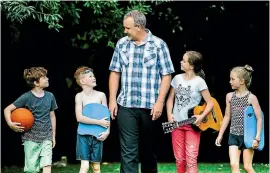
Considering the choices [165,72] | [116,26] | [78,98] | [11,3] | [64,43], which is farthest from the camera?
[64,43]

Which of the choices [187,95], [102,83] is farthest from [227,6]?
[187,95]

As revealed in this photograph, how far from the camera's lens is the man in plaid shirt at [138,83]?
7953 mm

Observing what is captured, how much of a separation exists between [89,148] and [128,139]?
66 centimetres

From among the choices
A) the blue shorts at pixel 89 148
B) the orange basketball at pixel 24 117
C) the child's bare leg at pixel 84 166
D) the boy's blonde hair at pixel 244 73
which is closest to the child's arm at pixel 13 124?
the orange basketball at pixel 24 117

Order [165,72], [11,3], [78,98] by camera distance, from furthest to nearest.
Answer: [11,3] → [78,98] → [165,72]

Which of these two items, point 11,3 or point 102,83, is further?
point 102,83

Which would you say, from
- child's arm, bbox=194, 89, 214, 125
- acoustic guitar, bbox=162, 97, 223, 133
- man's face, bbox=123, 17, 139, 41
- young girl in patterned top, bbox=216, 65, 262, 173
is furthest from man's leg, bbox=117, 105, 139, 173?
young girl in patterned top, bbox=216, 65, 262, 173

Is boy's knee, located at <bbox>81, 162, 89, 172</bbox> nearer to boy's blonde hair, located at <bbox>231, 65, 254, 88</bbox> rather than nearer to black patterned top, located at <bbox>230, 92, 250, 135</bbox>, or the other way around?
black patterned top, located at <bbox>230, 92, 250, 135</bbox>

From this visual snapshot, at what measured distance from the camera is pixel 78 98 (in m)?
8.51

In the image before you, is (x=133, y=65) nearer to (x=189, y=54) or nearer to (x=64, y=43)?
(x=189, y=54)

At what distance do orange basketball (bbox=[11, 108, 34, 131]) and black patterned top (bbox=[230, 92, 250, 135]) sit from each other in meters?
2.50

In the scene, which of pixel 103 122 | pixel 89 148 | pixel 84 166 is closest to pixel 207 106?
pixel 103 122

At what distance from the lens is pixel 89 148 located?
8422 mm

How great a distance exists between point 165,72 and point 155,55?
0.23m
